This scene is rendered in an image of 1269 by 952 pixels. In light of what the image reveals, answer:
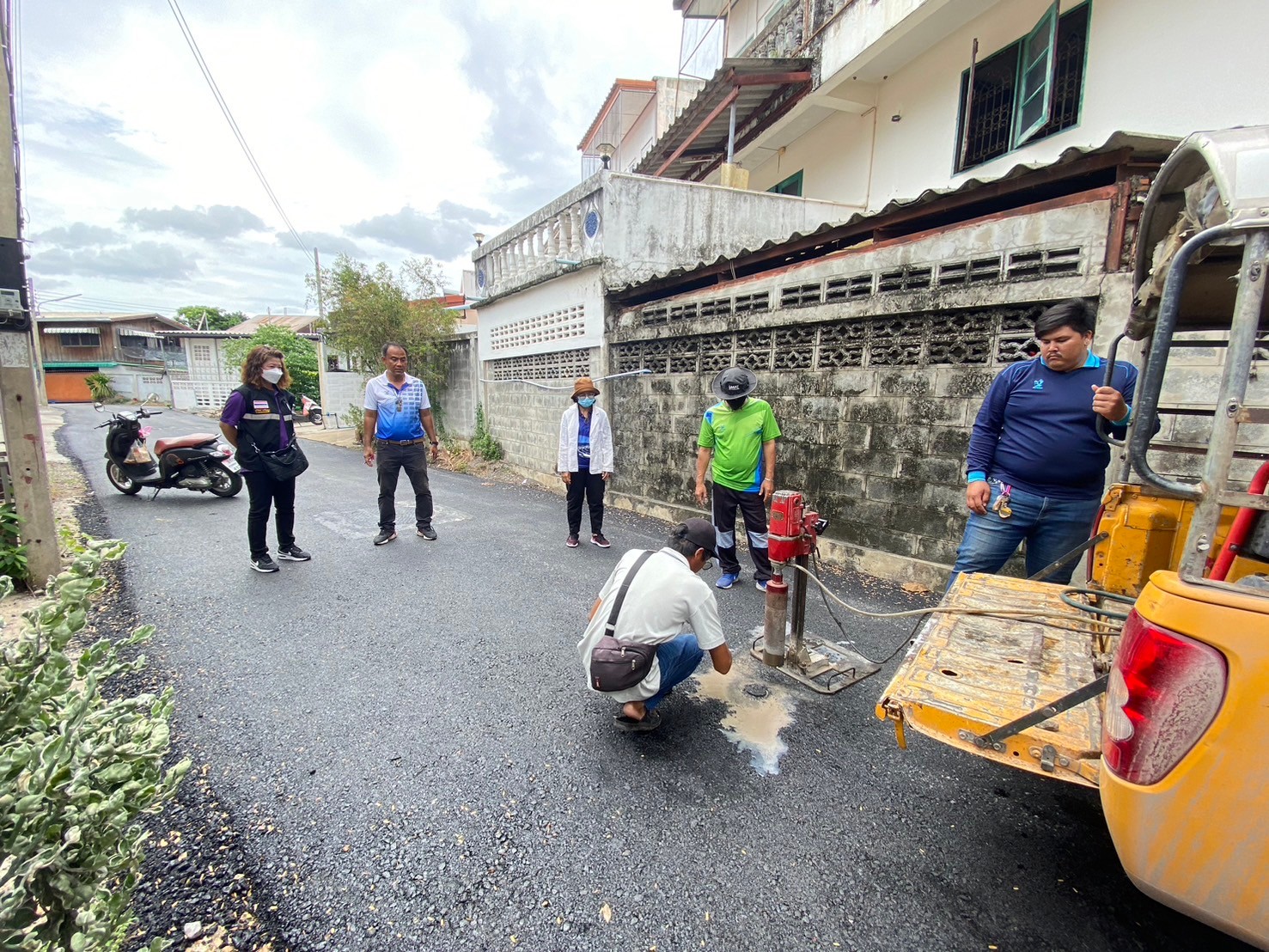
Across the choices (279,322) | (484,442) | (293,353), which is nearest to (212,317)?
(279,322)

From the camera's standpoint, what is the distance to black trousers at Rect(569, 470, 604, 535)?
17.4 ft

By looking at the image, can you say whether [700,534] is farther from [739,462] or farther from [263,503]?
[263,503]

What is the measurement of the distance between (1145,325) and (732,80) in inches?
292

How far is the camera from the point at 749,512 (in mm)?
4156

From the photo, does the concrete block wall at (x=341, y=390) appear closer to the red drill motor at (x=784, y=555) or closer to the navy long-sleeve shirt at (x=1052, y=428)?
the red drill motor at (x=784, y=555)

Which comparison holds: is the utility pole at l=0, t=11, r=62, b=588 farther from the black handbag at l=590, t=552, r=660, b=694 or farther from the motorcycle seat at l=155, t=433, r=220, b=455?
the black handbag at l=590, t=552, r=660, b=694

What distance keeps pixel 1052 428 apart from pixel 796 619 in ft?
5.00

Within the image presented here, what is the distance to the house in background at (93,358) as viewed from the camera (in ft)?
98.0

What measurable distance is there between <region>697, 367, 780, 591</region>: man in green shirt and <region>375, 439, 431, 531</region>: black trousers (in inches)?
106

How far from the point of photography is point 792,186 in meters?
9.48

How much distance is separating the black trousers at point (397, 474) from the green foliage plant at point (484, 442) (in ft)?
15.8

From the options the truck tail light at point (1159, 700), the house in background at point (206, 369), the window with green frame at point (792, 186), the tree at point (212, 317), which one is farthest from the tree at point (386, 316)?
the tree at point (212, 317)

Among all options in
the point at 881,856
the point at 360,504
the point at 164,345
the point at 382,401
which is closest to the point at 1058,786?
the point at 881,856

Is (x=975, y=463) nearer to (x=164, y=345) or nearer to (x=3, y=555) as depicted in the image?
(x=3, y=555)
